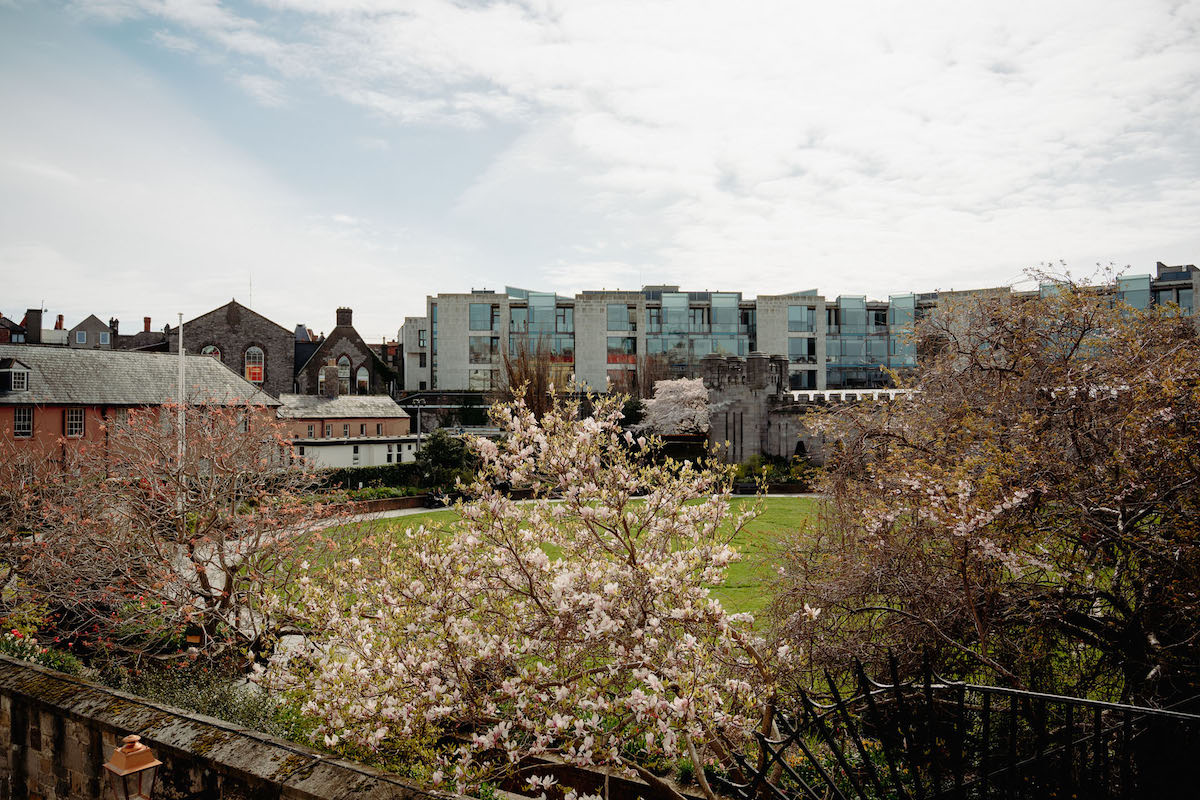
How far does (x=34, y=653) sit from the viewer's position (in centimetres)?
1014

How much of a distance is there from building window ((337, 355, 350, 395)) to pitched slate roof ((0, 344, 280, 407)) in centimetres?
1797

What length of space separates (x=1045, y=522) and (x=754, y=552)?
1174 centimetres

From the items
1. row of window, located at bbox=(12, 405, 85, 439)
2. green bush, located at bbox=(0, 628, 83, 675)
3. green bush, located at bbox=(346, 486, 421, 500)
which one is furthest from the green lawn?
row of window, located at bbox=(12, 405, 85, 439)

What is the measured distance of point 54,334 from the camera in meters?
73.8

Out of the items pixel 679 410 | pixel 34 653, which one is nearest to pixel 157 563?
pixel 34 653

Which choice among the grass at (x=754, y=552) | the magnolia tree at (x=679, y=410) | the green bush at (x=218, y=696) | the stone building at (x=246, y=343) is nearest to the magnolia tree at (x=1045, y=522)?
the grass at (x=754, y=552)

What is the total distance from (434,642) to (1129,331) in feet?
24.8

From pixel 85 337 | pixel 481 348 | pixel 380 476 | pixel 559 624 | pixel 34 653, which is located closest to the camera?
pixel 559 624

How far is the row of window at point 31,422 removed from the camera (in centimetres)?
2928

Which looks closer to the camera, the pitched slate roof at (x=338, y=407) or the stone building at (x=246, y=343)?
the pitched slate roof at (x=338, y=407)

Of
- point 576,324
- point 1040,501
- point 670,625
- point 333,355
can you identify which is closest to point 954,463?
point 1040,501

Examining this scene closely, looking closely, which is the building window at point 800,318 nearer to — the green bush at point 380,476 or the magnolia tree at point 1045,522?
the green bush at point 380,476

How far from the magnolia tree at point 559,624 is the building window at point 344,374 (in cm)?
5012

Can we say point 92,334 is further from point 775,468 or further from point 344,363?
point 775,468
